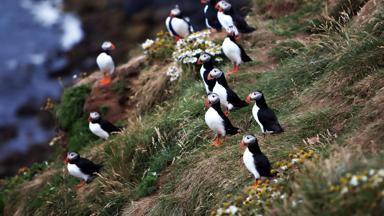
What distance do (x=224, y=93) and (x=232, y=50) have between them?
1230 millimetres

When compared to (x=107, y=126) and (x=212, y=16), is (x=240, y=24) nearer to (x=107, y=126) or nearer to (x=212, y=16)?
(x=212, y=16)

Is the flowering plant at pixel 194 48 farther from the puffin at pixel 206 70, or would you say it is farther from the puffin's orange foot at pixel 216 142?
the puffin's orange foot at pixel 216 142

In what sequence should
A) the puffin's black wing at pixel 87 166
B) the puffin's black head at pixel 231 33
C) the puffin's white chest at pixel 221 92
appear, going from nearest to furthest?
the puffin's white chest at pixel 221 92 → the puffin's black wing at pixel 87 166 → the puffin's black head at pixel 231 33

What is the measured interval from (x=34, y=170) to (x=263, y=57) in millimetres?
4259

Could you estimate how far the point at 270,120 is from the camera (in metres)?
6.68

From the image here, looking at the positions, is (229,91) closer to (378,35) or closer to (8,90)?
(378,35)

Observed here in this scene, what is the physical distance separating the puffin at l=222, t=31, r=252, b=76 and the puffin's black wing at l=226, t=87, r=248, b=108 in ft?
3.73

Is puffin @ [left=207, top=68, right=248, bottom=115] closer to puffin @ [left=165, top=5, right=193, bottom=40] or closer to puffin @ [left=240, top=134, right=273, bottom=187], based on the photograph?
puffin @ [left=240, top=134, right=273, bottom=187]

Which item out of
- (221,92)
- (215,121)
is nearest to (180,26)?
(221,92)

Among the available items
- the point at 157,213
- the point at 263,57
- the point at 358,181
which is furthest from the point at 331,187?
the point at 263,57

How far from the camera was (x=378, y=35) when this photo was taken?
7.18 meters

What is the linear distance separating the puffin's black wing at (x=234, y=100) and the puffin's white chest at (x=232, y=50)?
3.69 feet

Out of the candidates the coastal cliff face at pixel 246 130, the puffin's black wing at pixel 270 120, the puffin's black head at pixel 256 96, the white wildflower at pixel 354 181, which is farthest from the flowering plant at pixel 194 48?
the white wildflower at pixel 354 181

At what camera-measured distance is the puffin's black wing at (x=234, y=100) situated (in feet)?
25.1
